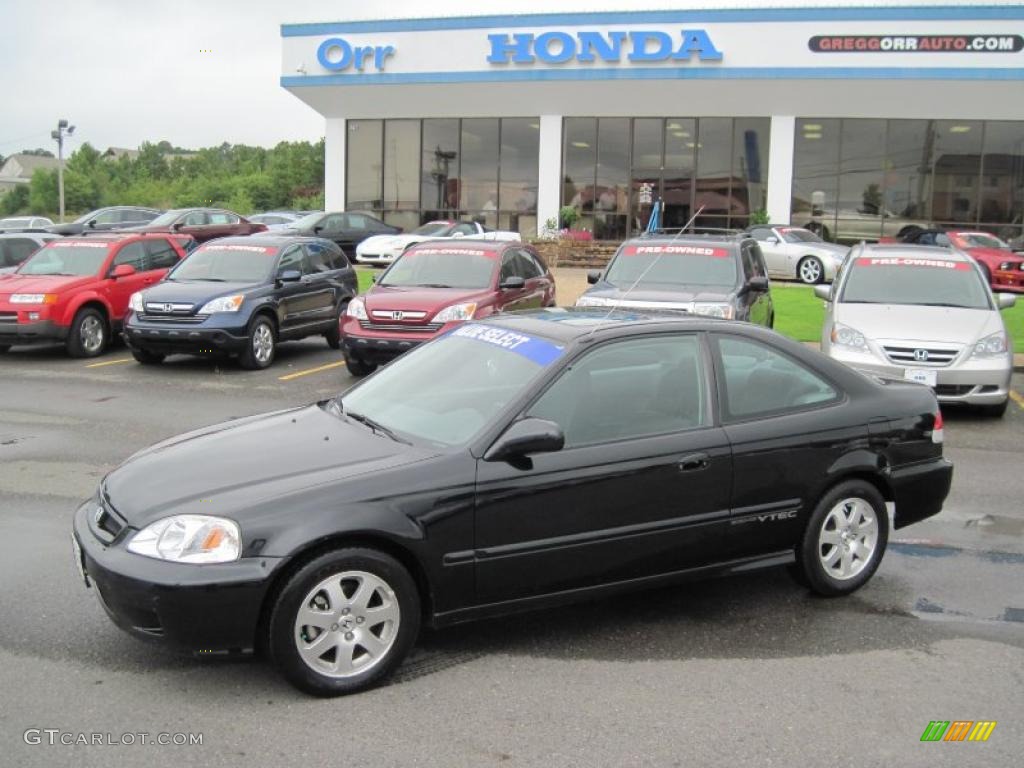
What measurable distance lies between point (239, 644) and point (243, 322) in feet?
30.7

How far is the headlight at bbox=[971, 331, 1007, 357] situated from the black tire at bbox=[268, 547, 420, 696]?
7915 millimetres

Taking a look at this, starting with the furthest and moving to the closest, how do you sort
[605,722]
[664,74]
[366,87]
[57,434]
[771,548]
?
[366,87] < [664,74] < [57,434] < [771,548] < [605,722]

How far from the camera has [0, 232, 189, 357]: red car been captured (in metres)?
13.4

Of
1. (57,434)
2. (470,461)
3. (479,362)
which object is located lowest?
(57,434)

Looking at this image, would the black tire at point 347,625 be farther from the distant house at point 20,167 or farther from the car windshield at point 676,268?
the distant house at point 20,167

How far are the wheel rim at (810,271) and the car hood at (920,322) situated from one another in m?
13.6

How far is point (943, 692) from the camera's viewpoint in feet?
14.0

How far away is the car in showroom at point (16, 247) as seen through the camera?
1698cm

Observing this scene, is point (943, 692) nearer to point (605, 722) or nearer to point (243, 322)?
point (605, 722)

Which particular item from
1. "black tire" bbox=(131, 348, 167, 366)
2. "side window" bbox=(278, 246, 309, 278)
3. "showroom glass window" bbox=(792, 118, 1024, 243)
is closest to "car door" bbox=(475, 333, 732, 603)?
"black tire" bbox=(131, 348, 167, 366)

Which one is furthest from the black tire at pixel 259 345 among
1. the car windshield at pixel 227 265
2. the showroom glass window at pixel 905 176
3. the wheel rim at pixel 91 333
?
the showroom glass window at pixel 905 176

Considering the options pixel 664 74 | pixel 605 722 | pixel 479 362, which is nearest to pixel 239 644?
pixel 605 722

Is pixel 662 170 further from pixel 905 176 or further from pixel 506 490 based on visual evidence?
pixel 506 490

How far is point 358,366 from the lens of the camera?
1230cm
